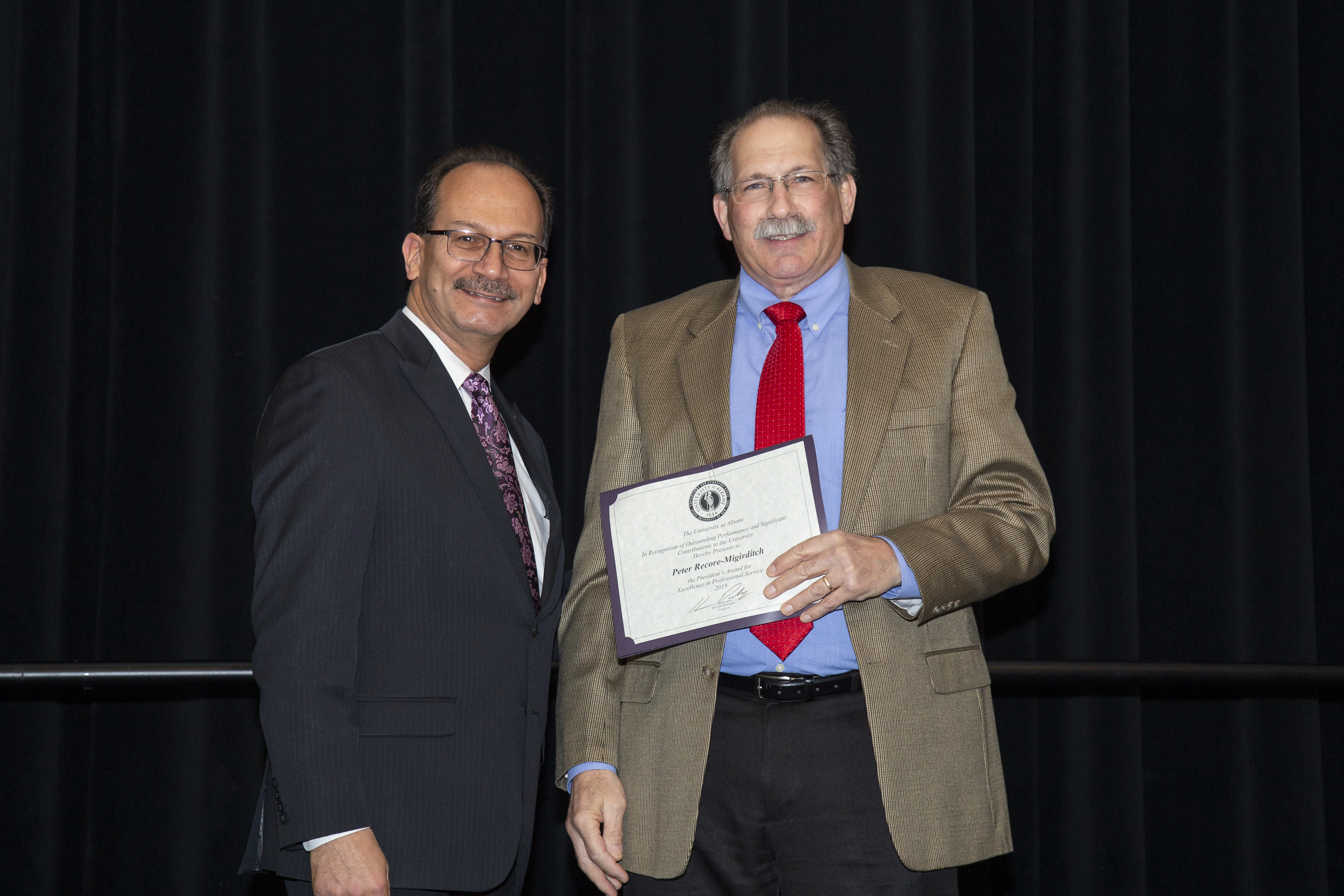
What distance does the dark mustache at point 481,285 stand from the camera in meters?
1.95

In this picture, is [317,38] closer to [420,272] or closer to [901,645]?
[420,272]

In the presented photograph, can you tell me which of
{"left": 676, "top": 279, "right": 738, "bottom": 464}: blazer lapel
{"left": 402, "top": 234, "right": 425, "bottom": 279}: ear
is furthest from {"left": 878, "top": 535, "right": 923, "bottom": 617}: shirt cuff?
{"left": 402, "top": 234, "right": 425, "bottom": 279}: ear

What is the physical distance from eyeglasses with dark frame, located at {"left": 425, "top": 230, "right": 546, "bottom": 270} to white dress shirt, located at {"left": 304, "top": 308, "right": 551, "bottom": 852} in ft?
0.48

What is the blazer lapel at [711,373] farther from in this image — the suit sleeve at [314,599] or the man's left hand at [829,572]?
the suit sleeve at [314,599]

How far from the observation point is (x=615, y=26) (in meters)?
3.12

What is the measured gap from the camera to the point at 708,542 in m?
1.58

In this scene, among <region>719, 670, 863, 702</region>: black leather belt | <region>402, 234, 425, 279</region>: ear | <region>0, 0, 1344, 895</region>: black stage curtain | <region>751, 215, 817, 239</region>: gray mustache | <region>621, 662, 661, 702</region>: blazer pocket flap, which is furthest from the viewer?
<region>0, 0, 1344, 895</region>: black stage curtain

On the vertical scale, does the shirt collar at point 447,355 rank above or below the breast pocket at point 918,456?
above

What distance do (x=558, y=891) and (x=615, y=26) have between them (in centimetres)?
244

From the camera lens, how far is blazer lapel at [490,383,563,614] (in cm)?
193

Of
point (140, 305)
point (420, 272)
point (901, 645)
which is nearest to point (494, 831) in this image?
point (901, 645)

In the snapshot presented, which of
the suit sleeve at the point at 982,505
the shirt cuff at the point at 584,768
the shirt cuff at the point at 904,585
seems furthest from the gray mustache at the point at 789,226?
the shirt cuff at the point at 584,768

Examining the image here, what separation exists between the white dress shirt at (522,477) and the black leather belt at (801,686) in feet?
1.49

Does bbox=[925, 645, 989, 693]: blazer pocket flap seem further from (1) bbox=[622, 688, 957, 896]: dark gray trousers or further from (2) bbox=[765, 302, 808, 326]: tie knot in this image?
(2) bbox=[765, 302, 808, 326]: tie knot
